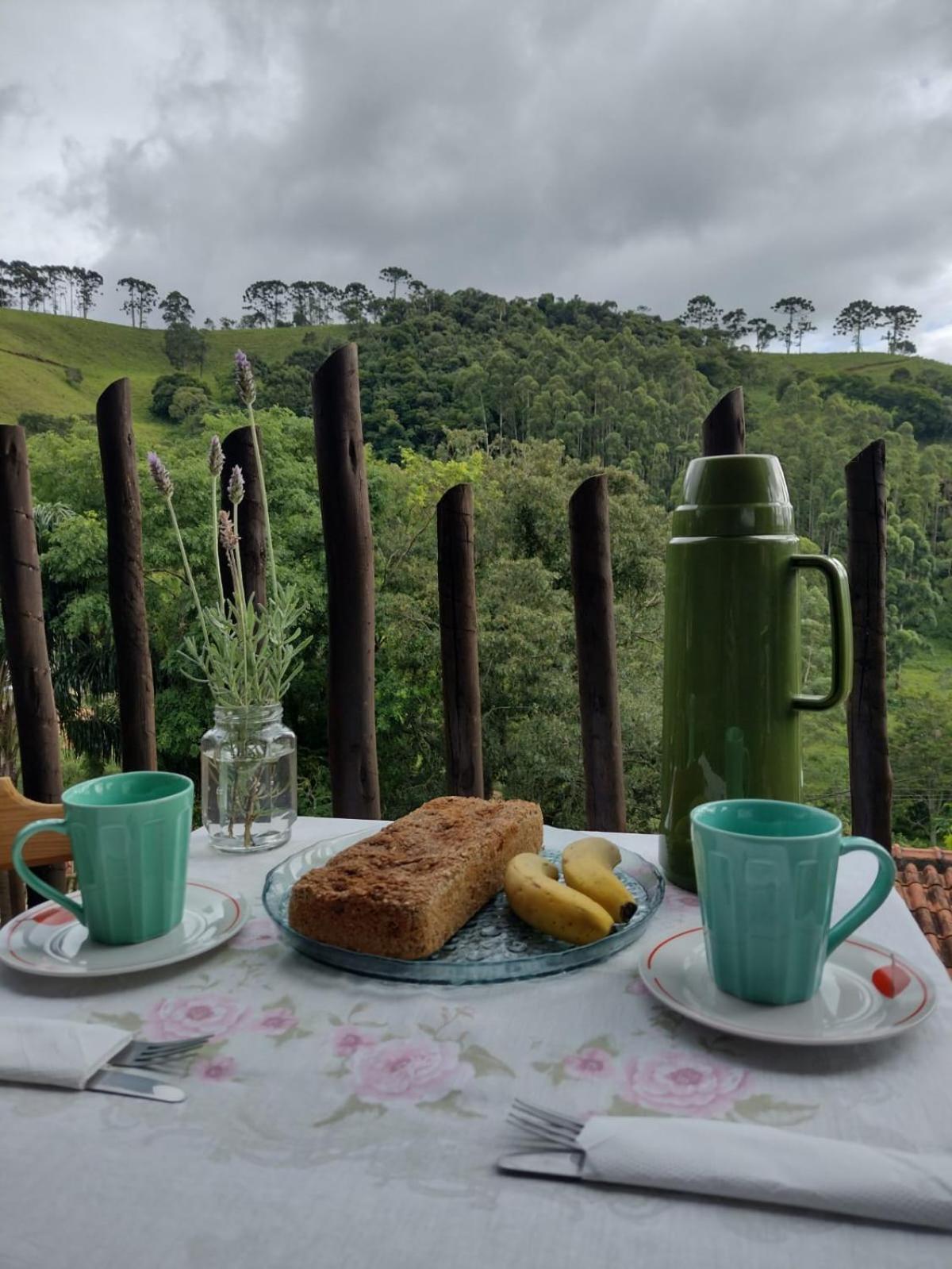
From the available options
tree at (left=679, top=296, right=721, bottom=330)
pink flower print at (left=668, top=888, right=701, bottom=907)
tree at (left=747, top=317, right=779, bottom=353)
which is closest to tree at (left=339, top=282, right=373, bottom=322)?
tree at (left=679, top=296, right=721, bottom=330)

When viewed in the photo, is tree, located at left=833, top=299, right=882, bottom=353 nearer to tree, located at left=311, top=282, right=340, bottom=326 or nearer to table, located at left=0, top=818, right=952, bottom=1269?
tree, located at left=311, top=282, right=340, bottom=326

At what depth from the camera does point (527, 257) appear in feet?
62.7

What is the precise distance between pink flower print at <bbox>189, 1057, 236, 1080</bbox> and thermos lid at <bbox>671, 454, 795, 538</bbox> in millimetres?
547

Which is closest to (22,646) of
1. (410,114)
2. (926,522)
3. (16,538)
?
(16,538)

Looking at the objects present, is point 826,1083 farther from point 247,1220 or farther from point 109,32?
point 109,32

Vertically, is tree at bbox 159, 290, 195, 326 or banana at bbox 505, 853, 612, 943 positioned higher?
tree at bbox 159, 290, 195, 326

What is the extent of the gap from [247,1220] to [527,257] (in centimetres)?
2067

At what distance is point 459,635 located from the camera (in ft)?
5.22

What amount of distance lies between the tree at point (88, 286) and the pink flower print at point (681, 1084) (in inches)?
898

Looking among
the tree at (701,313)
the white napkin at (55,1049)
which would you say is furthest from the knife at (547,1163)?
the tree at (701,313)

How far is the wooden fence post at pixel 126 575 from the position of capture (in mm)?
1579

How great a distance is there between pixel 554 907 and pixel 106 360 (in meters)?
20.6

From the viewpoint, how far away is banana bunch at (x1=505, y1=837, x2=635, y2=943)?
619 mm

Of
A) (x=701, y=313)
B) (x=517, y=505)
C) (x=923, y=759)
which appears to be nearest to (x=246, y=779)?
(x=517, y=505)
